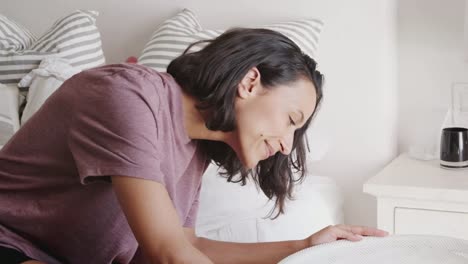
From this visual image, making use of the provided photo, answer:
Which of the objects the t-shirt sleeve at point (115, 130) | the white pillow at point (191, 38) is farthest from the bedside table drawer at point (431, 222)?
the t-shirt sleeve at point (115, 130)

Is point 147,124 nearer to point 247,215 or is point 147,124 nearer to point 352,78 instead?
point 247,215

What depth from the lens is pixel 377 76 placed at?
203cm

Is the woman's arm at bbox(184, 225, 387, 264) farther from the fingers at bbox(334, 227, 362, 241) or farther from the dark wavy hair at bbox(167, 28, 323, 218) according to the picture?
the dark wavy hair at bbox(167, 28, 323, 218)

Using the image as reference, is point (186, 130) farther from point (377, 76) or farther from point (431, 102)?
point (431, 102)

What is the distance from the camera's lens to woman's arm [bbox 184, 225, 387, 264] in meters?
1.21

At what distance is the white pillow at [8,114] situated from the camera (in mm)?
2014

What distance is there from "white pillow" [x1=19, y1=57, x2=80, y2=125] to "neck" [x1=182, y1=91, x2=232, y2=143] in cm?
88

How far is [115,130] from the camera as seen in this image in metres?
1.01

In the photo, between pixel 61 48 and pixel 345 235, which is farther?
pixel 61 48

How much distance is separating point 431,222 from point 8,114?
119 centimetres

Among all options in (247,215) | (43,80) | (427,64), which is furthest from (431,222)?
(43,80)

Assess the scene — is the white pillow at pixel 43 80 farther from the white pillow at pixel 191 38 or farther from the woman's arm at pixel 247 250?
the woman's arm at pixel 247 250

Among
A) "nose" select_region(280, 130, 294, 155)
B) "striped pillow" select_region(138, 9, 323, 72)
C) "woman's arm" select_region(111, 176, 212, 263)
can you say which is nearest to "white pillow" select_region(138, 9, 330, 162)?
"striped pillow" select_region(138, 9, 323, 72)

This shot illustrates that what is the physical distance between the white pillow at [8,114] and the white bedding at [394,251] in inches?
48.1
